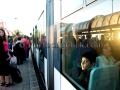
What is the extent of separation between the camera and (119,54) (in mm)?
1288

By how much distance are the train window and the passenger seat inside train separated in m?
0.06

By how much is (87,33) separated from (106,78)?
1.56 feet

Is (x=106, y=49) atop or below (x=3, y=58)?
atop

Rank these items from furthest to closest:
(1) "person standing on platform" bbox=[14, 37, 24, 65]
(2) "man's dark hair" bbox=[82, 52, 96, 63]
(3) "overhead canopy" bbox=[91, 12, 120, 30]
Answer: (1) "person standing on platform" bbox=[14, 37, 24, 65], (2) "man's dark hair" bbox=[82, 52, 96, 63], (3) "overhead canopy" bbox=[91, 12, 120, 30]

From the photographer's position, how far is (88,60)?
65.9 inches

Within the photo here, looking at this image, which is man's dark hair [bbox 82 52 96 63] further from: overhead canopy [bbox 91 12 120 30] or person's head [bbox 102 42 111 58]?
overhead canopy [bbox 91 12 120 30]

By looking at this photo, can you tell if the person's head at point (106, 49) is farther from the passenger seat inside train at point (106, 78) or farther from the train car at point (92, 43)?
the passenger seat inside train at point (106, 78)

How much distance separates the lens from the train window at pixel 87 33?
4.36 feet

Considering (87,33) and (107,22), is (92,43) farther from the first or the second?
(107,22)

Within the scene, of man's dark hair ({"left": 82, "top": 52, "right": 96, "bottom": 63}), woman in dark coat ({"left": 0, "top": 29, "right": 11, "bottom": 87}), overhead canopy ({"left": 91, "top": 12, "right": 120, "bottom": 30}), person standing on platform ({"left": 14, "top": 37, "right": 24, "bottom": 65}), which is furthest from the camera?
person standing on platform ({"left": 14, "top": 37, "right": 24, "bottom": 65})

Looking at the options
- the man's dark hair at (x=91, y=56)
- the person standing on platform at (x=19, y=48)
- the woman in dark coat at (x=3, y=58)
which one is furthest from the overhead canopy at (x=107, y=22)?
the person standing on platform at (x=19, y=48)

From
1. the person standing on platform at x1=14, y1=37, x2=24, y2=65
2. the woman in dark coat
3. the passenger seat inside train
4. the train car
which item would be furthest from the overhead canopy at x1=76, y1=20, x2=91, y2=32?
the person standing on platform at x1=14, y1=37, x2=24, y2=65

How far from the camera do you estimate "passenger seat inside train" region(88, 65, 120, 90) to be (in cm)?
139

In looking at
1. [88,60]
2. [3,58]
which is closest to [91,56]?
[88,60]
